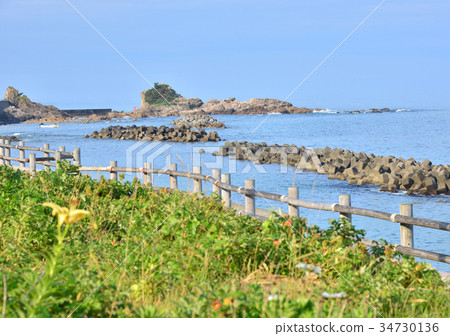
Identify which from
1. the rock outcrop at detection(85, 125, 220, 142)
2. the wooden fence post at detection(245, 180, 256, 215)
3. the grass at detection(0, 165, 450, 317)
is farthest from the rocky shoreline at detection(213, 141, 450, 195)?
the grass at detection(0, 165, 450, 317)

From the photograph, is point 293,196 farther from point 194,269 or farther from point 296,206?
point 194,269

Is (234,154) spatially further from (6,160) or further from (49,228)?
(49,228)

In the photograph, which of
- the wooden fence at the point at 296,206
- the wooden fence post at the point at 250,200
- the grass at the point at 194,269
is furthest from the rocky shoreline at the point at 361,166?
the grass at the point at 194,269

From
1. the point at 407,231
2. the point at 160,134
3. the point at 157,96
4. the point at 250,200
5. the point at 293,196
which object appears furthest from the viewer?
the point at 157,96

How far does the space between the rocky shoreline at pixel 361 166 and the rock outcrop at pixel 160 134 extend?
10.9 metres

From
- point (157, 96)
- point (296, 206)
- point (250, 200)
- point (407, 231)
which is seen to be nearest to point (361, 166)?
point (250, 200)

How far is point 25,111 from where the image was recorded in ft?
496

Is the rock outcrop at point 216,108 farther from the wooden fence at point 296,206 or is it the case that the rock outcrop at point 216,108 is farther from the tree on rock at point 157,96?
the wooden fence at point 296,206

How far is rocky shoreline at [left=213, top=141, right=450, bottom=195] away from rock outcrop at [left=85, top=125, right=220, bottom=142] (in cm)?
1091

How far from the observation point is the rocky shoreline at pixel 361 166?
819 inches

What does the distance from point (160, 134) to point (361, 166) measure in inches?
1087

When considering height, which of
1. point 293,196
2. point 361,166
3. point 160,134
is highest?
point 160,134

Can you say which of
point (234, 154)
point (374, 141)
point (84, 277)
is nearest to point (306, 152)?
point (234, 154)

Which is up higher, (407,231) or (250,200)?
(250,200)
